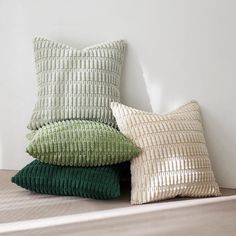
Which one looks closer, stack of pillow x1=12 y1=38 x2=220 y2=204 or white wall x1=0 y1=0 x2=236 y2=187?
stack of pillow x1=12 y1=38 x2=220 y2=204

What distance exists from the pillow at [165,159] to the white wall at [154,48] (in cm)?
24

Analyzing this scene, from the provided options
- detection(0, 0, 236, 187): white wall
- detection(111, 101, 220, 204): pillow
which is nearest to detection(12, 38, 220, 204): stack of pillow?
detection(111, 101, 220, 204): pillow

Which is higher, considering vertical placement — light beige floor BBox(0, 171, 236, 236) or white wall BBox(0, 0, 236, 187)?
white wall BBox(0, 0, 236, 187)

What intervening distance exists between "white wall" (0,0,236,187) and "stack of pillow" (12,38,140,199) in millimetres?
121

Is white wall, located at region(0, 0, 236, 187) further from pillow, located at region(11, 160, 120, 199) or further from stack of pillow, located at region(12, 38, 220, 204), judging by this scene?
pillow, located at region(11, 160, 120, 199)

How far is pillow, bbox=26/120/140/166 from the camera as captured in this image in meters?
1.15

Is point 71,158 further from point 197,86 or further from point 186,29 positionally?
point 186,29

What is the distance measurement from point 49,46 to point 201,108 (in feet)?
2.44

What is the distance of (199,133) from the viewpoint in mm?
1320

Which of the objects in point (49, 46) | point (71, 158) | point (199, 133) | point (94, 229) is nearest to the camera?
point (94, 229)

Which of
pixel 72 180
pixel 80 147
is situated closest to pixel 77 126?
pixel 80 147

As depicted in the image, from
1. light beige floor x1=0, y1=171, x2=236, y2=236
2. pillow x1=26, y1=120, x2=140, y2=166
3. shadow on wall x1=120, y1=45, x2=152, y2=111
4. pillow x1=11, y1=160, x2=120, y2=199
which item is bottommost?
light beige floor x1=0, y1=171, x2=236, y2=236

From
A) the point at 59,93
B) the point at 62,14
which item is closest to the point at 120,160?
the point at 59,93

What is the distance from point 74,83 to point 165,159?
52cm
